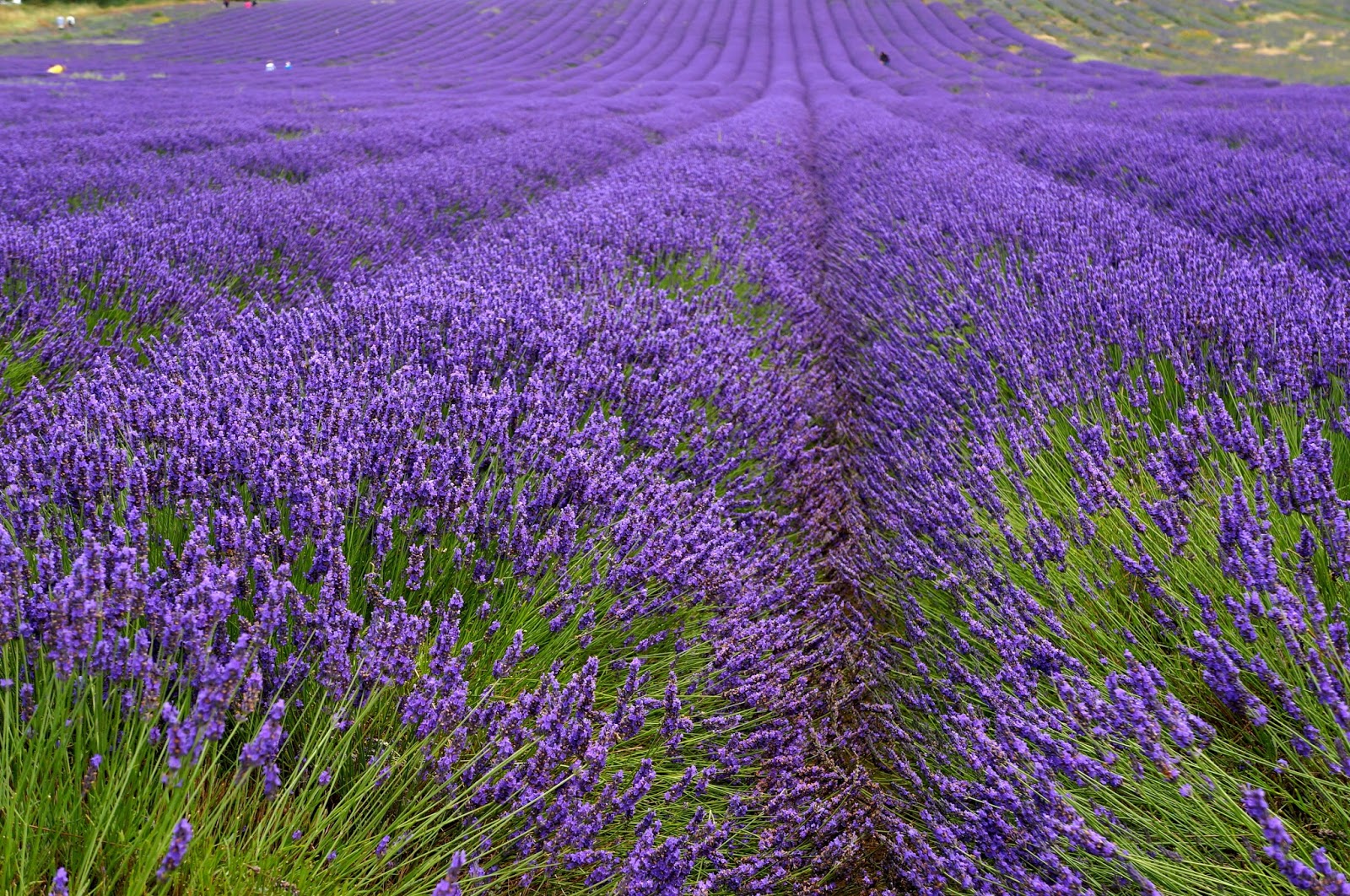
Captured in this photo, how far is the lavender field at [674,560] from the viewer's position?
925 mm

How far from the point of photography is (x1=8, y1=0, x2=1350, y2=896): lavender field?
0.92 metres

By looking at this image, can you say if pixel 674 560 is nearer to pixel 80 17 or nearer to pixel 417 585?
pixel 417 585

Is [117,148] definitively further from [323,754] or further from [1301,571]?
[1301,571]

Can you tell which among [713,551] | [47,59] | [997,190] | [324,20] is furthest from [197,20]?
[713,551]

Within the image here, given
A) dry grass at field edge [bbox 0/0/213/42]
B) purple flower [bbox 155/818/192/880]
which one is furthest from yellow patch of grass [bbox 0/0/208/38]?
purple flower [bbox 155/818/192/880]

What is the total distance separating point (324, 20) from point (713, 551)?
36.0 m

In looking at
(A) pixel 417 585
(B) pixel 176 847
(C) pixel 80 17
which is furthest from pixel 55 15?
(B) pixel 176 847

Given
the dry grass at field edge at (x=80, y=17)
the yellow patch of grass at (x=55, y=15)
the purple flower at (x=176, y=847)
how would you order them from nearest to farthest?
the purple flower at (x=176, y=847)
the dry grass at field edge at (x=80, y=17)
the yellow patch of grass at (x=55, y=15)

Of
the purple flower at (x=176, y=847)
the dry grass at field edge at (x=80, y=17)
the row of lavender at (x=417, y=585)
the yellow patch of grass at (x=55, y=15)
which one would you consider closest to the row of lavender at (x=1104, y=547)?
the row of lavender at (x=417, y=585)

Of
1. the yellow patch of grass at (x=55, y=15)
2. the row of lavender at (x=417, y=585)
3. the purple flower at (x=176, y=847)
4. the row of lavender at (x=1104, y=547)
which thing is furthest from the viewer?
the yellow patch of grass at (x=55, y=15)

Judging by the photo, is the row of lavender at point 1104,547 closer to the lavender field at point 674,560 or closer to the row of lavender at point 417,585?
the lavender field at point 674,560

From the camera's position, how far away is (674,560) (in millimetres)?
1458

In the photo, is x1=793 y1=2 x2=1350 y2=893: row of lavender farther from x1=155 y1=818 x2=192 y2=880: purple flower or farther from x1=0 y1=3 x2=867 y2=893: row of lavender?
x1=155 y1=818 x2=192 y2=880: purple flower

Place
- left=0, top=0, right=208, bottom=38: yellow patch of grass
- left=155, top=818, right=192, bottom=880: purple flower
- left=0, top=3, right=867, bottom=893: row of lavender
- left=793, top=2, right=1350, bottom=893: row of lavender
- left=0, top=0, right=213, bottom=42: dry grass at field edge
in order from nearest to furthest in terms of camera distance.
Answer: left=155, top=818, right=192, bottom=880: purple flower < left=0, top=3, right=867, bottom=893: row of lavender < left=793, top=2, right=1350, bottom=893: row of lavender < left=0, top=0, right=213, bottom=42: dry grass at field edge < left=0, top=0, right=208, bottom=38: yellow patch of grass
